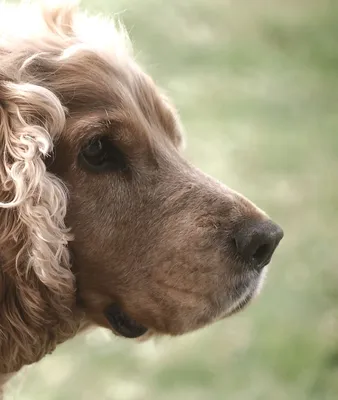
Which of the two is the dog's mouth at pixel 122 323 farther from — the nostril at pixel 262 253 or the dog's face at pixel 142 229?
the nostril at pixel 262 253

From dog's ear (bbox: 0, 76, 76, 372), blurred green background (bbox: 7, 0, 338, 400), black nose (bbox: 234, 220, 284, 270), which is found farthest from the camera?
blurred green background (bbox: 7, 0, 338, 400)

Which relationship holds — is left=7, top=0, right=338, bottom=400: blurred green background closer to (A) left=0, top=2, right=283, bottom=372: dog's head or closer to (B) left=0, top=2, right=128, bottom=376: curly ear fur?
(A) left=0, top=2, right=283, bottom=372: dog's head

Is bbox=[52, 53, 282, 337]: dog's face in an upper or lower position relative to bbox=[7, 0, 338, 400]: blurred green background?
upper

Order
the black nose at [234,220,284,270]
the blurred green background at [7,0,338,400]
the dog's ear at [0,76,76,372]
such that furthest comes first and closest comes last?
the blurred green background at [7,0,338,400] → the black nose at [234,220,284,270] → the dog's ear at [0,76,76,372]

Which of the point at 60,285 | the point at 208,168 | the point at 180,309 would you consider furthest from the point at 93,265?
the point at 208,168

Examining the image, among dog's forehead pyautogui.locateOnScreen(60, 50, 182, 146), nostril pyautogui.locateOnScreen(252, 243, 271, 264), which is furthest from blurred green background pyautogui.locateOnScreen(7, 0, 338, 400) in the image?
dog's forehead pyautogui.locateOnScreen(60, 50, 182, 146)

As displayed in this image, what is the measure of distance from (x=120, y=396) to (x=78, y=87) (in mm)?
2164

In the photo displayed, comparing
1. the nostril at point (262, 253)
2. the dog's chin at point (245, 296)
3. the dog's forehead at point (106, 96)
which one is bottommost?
the dog's chin at point (245, 296)

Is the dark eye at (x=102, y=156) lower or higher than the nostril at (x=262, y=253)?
higher

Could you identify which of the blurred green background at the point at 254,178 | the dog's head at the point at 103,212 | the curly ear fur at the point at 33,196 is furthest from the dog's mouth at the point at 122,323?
the blurred green background at the point at 254,178

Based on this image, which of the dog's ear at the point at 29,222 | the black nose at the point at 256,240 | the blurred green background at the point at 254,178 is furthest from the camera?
the blurred green background at the point at 254,178

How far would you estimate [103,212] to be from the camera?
7.04 ft

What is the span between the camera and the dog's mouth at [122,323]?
89.0 inches

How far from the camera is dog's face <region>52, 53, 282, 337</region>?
2135 mm
